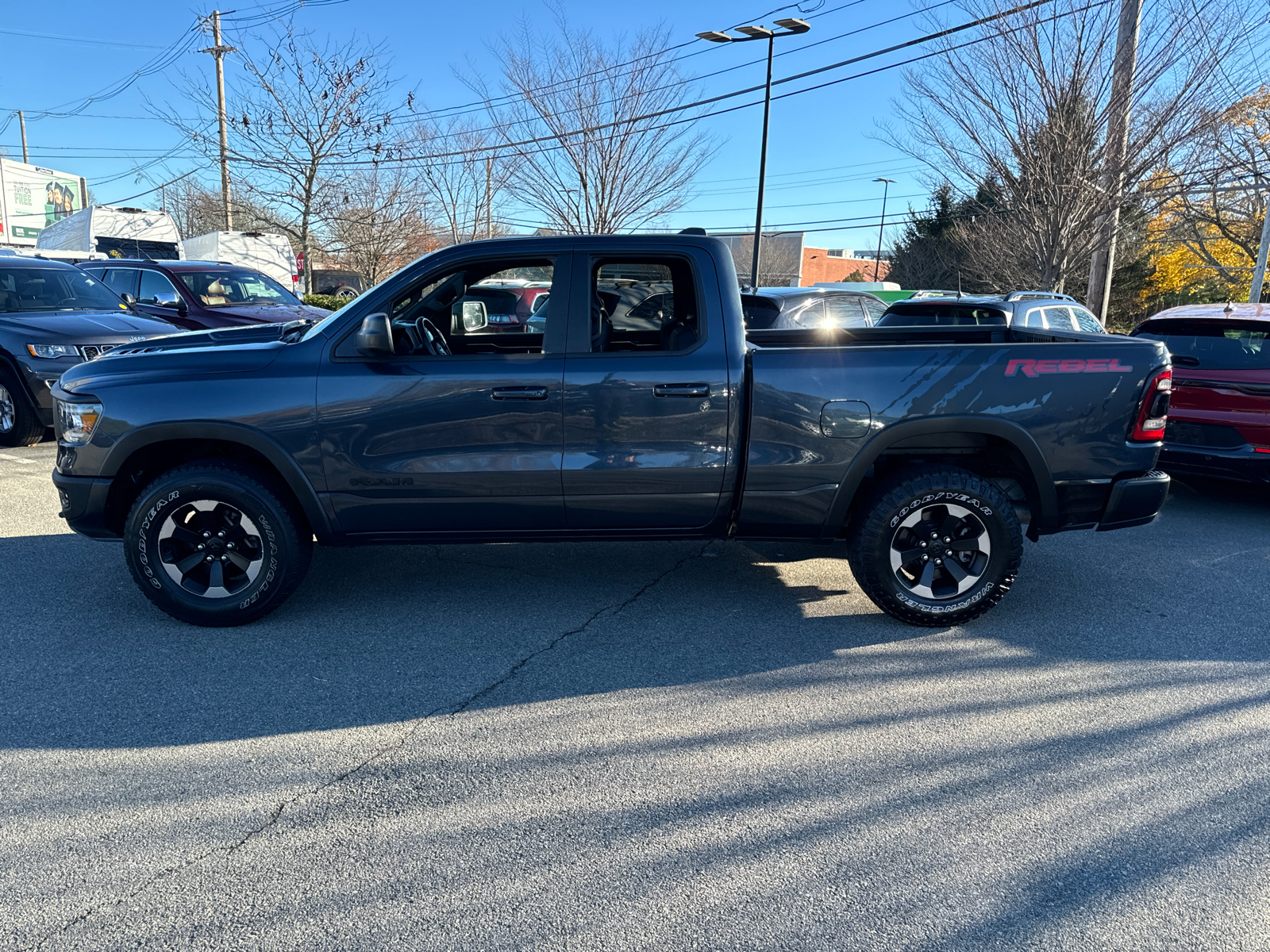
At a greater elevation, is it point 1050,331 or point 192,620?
point 1050,331

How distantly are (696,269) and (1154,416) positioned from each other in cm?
242

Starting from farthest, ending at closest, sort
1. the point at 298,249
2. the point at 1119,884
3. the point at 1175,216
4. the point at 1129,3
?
the point at 298,249, the point at 1175,216, the point at 1129,3, the point at 1119,884

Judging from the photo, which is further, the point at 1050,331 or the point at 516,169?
the point at 516,169

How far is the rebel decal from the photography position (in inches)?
173

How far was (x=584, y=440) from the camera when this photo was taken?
4.39m

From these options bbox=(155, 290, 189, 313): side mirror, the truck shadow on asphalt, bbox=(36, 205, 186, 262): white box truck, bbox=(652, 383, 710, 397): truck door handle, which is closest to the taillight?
the truck shadow on asphalt

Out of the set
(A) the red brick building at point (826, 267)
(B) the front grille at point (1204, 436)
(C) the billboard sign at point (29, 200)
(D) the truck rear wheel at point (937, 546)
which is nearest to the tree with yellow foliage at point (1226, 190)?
(B) the front grille at point (1204, 436)

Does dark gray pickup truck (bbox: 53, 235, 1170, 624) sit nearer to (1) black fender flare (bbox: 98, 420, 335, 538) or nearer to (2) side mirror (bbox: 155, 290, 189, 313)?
(1) black fender flare (bbox: 98, 420, 335, 538)

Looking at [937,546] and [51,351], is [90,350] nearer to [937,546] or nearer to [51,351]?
[51,351]

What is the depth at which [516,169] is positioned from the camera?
79.2ft

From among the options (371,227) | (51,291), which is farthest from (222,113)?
(51,291)

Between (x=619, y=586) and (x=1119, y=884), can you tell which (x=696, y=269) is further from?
(x=1119, y=884)

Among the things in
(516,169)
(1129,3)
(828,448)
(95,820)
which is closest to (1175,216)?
(1129,3)

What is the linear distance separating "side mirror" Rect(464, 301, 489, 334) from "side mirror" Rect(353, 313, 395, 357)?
3.40 ft
